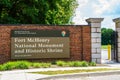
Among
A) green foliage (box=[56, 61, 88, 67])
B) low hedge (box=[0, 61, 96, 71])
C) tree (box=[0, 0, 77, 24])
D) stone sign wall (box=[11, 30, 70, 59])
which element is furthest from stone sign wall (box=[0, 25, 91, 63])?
tree (box=[0, 0, 77, 24])

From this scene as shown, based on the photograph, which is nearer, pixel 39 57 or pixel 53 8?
pixel 39 57

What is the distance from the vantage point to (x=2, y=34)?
75.7 feet

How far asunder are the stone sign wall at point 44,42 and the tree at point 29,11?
7870 millimetres

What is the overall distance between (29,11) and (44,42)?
8.16m

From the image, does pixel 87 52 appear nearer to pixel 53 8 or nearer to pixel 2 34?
pixel 2 34

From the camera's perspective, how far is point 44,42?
23.5 meters

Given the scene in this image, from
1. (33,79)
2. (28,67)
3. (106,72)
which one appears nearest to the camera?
(33,79)

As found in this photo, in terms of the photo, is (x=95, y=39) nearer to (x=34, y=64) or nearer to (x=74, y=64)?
(x=74, y=64)

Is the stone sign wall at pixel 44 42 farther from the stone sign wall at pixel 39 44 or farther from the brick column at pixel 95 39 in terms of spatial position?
the brick column at pixel 95 39

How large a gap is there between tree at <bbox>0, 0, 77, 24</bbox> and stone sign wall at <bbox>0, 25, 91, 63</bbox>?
787cm

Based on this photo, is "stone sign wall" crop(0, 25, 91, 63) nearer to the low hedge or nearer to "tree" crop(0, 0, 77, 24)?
the low hedge

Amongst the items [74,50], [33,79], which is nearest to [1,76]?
[33,79]

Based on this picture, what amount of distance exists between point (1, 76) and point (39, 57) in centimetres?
683

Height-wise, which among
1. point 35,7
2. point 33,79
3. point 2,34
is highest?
point 35,7
